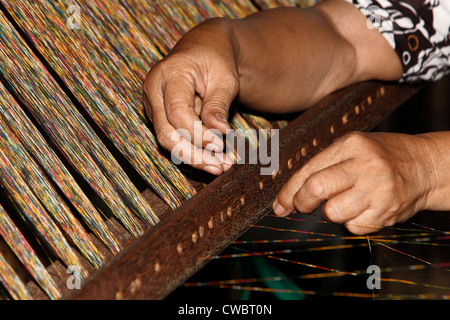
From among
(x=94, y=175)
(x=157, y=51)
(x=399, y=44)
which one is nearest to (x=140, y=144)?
(x=94, y=175)

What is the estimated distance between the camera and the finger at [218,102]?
775 mm

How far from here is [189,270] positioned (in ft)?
2.33

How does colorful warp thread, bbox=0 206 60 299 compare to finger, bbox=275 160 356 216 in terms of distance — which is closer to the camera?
colorful warp thread, bbox=0 206 60 299

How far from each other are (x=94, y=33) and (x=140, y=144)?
22 centimetres

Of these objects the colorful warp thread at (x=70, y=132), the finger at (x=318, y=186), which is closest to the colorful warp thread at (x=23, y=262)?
the colorful warp thread at (x=70, y=132)

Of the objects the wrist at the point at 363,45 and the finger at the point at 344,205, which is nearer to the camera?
the finger at the point at 344,205

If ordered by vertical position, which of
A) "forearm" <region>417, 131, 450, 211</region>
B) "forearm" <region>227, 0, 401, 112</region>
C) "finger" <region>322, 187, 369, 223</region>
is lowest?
"forearm" <region>417, 131, 450, 211</region>

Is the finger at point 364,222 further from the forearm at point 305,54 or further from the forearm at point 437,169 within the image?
the forearm at point 305,54

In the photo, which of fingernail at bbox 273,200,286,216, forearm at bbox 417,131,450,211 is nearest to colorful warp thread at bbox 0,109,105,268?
fingernail at bbox 273,200,286,216

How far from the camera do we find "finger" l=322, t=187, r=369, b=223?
813 millimetres

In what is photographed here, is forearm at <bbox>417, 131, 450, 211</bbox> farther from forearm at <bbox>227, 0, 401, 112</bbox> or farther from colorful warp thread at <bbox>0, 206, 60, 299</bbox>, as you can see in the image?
colorful warp thread at <bbox>0, 206, 60, 299</bbox>

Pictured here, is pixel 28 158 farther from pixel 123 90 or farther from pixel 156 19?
pixel 156 19

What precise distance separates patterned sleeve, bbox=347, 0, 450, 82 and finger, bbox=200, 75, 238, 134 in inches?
15.7

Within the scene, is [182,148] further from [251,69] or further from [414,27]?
[414,27]
